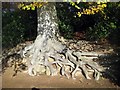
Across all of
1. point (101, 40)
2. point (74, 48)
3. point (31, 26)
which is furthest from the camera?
point (31, 26)

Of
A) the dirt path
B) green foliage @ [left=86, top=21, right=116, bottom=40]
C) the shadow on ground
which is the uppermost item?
green foliage @ [left=86, top=21, right=116, bottom=40]

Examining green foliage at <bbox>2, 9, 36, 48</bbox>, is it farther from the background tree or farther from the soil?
the soil

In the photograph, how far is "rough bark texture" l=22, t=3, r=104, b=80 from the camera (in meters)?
13.7

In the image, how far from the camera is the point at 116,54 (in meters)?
14.2

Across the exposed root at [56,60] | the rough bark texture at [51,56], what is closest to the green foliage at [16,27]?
the rough bark texture at [51,56]

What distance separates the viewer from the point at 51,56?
46.0 feet

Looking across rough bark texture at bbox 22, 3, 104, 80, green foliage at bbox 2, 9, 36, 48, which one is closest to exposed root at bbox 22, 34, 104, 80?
rough bark texture at bbox 22, 3, 104, 80

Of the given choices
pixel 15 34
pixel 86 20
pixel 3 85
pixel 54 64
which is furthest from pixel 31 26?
pixel 3 85

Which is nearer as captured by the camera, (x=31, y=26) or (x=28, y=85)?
(x=28, y=85)

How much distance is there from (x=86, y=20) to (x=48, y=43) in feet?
15.2

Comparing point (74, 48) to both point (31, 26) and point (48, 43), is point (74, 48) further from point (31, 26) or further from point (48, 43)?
point (31, 26)

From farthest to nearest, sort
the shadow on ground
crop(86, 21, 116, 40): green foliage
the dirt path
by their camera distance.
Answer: crop(86, 21, 116, 40): green foliage → the shadow on ground → the dirt path

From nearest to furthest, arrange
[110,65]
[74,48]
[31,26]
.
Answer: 1. [110,65]
2. [74,48]
3. [31,26]

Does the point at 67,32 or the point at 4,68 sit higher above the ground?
the point at 67,32
